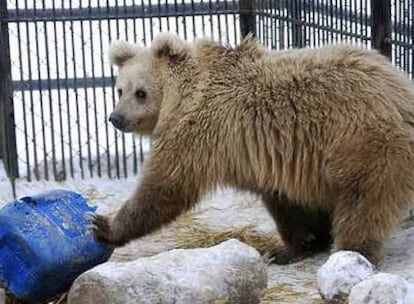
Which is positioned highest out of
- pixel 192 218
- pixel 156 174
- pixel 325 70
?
pixel 325 70

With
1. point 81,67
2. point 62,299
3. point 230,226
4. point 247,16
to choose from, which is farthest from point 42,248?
point 247,16

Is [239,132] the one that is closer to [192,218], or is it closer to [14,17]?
[192,218]

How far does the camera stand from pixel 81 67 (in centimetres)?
848

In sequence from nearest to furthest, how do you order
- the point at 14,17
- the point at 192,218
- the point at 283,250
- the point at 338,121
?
the point at 338,121, the point at 283,250, the point at 192,218, the point at 14,17

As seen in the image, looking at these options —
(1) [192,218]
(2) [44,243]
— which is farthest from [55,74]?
(2) [44,243]

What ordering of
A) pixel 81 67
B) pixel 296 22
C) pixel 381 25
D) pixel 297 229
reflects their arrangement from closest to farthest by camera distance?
pixel 297 229
pixel 381 25
pixel 296 22
pixel 81 67

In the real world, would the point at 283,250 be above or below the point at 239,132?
Answer: below

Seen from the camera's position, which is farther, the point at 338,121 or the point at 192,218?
the point at 192,218

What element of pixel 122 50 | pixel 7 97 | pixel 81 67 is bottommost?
pixel 7 97

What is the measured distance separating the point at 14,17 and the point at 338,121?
147 inches

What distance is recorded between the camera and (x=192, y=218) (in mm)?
7215

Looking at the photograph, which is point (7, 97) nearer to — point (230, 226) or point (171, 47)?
point (230, 226)

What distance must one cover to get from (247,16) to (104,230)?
3490 millimetres

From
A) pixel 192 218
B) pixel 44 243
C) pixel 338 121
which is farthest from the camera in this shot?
pixel 192 218
